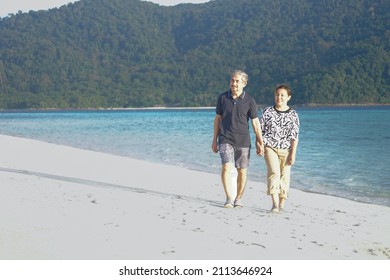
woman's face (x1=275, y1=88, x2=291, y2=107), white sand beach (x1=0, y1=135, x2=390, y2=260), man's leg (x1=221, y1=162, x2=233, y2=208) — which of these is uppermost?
woman's face (x1=275, y1=88, x2=291, y2=107)

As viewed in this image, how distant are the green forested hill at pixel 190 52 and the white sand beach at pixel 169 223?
102 metres

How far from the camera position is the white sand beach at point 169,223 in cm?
495

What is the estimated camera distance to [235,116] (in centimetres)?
681

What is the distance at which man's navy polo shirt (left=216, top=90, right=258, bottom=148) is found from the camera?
6789 millimetres

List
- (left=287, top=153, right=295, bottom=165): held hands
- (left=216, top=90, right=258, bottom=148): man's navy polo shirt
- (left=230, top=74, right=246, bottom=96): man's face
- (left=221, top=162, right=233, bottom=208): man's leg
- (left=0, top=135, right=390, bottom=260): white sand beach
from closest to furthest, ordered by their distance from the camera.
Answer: (left=0, top=135, right=390, bottom=260): white sand beach
(left=230, top=74, right=246, bottom=96): man's face
(left=216, top=90, right=258, bottom=148): man's navy polo shirt
(left=287, top=153, right=295, bottom=165): held hands
(left=221, top=162, right=233, bottom=208): man's leg

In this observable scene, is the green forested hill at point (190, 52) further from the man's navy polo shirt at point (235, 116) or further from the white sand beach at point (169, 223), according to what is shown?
the man's navy polo shirt at point (235, 116)

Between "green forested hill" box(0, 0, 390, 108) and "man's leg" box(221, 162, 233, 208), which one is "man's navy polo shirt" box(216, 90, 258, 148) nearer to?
"man's leg" box(221, 162, 233, 208)

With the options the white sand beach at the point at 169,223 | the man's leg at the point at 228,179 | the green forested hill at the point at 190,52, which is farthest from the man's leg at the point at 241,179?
the green forested hill at the point at 190,52

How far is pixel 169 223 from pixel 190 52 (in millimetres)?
139817

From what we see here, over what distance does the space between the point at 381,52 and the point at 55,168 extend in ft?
359

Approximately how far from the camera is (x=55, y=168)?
1159cm

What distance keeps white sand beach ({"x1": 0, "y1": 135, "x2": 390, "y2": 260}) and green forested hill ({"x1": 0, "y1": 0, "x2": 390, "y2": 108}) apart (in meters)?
102

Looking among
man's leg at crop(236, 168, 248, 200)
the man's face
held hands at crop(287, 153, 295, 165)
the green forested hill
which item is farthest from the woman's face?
the green forested hill

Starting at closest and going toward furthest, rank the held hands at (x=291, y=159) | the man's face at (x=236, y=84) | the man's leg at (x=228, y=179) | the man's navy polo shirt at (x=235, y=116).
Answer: the man's face at (x=236, y=84), the man's navy polo shirt at (x=235, y=116), the held hands at (x=291, y=159), the man's leg at (x=228, y=179)
